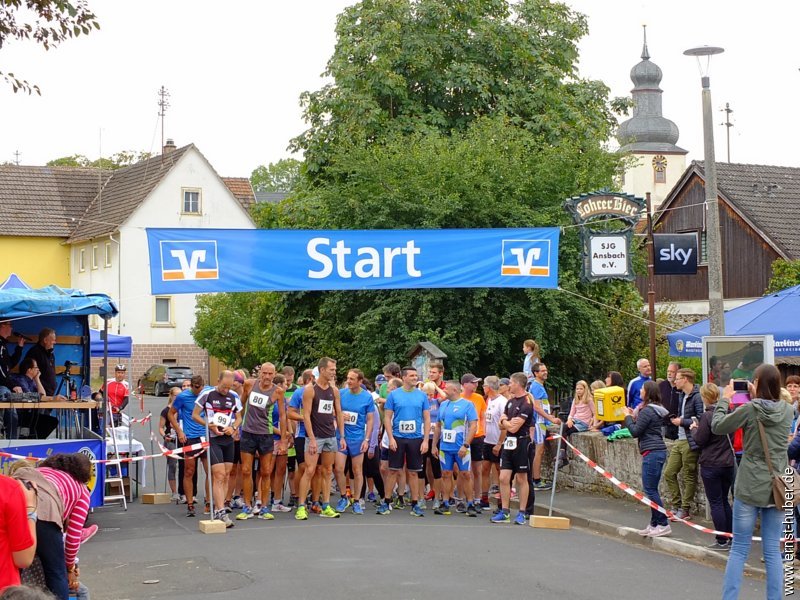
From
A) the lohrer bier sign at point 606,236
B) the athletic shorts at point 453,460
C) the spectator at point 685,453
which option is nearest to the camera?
the spectator at point 685,453

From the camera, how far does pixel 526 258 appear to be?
17141 mm

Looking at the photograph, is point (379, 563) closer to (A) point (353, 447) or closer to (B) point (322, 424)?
(B) point (322, 424)

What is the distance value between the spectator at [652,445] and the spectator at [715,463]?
0.92 meters

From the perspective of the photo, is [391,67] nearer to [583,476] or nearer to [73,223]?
[583,476]

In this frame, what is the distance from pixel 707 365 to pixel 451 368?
32.1ft

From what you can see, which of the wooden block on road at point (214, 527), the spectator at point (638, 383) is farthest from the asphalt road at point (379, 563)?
the spectator at point (638, 383)

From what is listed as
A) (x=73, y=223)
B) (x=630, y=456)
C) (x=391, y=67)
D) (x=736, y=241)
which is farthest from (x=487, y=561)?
(x=73, y=223)

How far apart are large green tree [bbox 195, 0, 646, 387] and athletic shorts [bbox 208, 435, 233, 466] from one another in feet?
32.3

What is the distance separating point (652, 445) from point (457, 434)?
305cm

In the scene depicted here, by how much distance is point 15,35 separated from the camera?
11305mm

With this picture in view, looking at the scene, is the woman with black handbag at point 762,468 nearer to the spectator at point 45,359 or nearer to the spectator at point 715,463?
the spectator at point 715,463

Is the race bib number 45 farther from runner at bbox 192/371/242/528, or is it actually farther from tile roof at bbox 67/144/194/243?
tile roof at bbox 67/144/194/243

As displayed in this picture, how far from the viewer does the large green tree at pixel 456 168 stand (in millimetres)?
24922

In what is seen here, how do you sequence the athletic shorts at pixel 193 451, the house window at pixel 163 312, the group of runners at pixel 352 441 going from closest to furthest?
the group of runners at pixel 352 441, the athletic shorts at pixel 193 451, the house window at pixel 163 312
